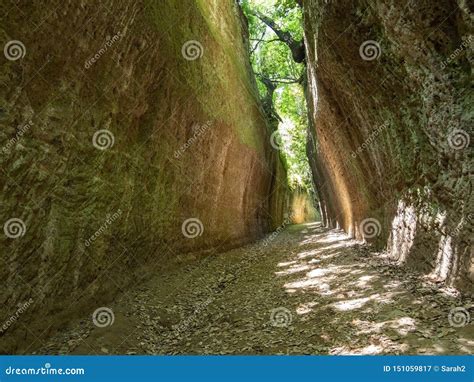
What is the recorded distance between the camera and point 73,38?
6062 mm

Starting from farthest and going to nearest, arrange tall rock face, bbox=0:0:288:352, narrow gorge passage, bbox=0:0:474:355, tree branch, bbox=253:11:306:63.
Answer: tree branch, bbox=253:11:306:63
narrow gorge passage, bbox=0:0:474:355
tall rock face, bbox=0:0:288:352

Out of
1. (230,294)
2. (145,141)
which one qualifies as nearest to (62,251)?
(145,141)

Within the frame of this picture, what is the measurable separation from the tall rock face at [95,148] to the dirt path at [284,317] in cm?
69

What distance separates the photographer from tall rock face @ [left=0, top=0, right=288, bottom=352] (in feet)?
16.9

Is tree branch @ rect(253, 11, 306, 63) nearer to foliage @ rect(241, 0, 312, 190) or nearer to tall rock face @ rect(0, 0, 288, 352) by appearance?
foliage @ rect(241, 0, 312, 190)

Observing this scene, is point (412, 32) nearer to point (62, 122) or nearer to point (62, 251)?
point (62, 122)

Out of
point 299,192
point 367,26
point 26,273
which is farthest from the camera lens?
point 299,192

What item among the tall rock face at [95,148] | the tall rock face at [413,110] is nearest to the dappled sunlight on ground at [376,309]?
the tall rock face at [413,110]

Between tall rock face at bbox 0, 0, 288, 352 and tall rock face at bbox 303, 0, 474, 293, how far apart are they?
4410mm

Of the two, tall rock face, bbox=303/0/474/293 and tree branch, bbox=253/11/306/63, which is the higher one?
tree branch, bbox=253/11/306/63

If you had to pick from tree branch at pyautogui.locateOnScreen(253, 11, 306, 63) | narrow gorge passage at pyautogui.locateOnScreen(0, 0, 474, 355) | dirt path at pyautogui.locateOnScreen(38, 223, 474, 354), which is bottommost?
dirt path at pyautogui.locateOnScreen(38, 223, 474, 354)

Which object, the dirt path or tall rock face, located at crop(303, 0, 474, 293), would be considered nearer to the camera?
the dirt path

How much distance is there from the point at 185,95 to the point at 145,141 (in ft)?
8.00

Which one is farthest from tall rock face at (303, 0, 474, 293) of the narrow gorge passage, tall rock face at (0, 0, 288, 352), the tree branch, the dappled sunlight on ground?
the tree branch
